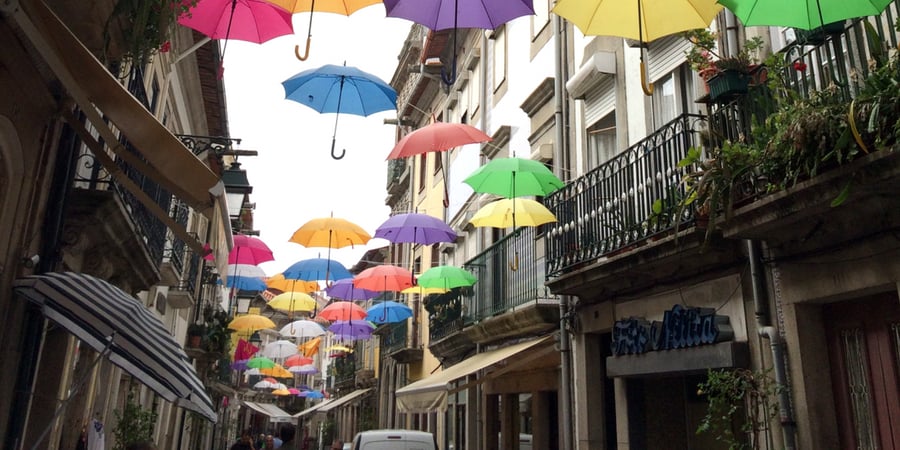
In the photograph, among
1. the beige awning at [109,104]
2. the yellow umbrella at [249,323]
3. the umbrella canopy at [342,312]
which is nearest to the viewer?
the beige awning at [109,104]

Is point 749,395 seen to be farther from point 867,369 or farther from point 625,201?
Answer: point 625,201

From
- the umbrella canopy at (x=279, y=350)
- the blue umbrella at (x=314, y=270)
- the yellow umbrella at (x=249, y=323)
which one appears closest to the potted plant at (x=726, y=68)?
the blue umbrella at (x=314, y=270)

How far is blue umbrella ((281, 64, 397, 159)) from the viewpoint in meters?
9.94

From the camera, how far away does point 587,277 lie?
9.19m

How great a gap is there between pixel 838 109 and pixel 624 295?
4.42m

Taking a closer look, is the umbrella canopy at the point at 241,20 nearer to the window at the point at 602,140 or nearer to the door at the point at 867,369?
the window at the point at 602,140

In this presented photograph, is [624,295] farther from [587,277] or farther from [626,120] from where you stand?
[626,120]

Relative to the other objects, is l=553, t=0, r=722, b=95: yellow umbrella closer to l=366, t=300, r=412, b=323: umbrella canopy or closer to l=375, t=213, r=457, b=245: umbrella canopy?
l=375, t=213, r=457, b=245: umbrella canopy

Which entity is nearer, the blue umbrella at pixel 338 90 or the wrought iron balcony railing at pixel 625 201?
the wrought iron balcony railing at pixel 625 201

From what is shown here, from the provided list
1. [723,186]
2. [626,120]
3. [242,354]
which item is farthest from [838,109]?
[242,354]

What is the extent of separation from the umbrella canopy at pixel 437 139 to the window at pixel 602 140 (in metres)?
2.00

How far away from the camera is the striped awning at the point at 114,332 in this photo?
18.5ft

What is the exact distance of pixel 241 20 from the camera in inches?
314

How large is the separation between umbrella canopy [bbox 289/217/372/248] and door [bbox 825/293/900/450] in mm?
10056
